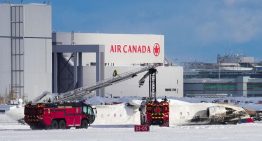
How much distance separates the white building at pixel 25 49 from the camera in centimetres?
15788

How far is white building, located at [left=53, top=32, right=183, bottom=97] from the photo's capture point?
172250 millimetres

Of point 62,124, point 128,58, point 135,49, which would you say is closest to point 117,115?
point 62,124

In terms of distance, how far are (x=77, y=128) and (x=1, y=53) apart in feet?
298

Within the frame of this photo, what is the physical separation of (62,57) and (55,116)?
10466 centimetres

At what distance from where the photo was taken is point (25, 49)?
524 ft

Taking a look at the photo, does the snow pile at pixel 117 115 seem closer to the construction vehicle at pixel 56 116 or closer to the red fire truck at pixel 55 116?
the construction vehicle at pixel 56 116

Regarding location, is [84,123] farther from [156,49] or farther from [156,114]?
[156,49]

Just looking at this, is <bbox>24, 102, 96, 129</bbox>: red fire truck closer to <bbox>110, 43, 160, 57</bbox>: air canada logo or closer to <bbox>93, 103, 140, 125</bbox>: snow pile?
<bbox>93, 103, 140, 125</bbox>: snow pile

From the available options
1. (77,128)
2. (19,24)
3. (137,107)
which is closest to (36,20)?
(19,24)

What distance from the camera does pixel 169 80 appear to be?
178000 millimetres

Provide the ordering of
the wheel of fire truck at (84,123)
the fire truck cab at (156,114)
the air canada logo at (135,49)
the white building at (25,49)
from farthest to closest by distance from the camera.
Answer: the air canada logo at (135,49) → the white building at (25,49) → the fire truck cab at (156,114) → the wheel of fire truck at (84,123)

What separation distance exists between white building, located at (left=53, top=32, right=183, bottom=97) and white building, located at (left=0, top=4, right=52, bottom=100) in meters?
12.9

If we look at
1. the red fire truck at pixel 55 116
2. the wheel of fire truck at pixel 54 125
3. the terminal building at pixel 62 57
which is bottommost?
the wheel of fire truck at pixel 54 125

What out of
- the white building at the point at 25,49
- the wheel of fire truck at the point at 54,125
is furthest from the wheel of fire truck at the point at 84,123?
the white building at the point at 25,49
